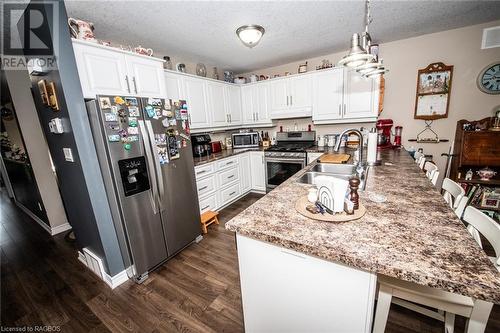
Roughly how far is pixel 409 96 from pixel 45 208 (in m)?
5.50

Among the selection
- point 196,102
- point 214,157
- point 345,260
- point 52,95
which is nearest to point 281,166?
point 214,157

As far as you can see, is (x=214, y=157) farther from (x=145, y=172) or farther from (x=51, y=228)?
(x=51, y=228)

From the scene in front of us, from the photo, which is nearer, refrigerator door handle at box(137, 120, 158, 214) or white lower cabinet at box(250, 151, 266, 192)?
refrigerator door handle at box(137, 120, 158, 214)

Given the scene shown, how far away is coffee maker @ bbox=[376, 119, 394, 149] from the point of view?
2955mm

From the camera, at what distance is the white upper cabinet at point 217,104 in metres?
3.37

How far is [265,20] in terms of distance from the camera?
2.10 metres

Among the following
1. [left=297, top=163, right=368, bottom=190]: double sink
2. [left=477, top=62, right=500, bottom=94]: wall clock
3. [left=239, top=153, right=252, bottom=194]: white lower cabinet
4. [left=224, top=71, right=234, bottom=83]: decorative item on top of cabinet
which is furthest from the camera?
[left=224, top=71, right=234, bottom=83]: decorative item on top of cabinet

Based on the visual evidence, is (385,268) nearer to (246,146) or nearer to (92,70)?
(92,70)

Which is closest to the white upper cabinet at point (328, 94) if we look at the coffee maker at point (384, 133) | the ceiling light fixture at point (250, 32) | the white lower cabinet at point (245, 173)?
the coffee maker at point (384, 133)

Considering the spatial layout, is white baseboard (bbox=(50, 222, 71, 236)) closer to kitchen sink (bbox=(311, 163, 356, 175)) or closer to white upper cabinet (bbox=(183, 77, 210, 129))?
white upper cabinet (bbox=(183, 77, 210, 129))

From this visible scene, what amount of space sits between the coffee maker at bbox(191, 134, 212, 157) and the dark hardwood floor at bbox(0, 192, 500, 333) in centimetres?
145

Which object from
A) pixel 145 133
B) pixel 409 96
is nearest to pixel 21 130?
pixel 145 133

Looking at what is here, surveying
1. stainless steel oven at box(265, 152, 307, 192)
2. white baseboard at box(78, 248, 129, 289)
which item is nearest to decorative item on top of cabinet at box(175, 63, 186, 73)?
stainless steel oven at box(265, 152, 307, 192)

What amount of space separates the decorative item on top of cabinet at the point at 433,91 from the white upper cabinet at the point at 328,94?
1037 millimetres
